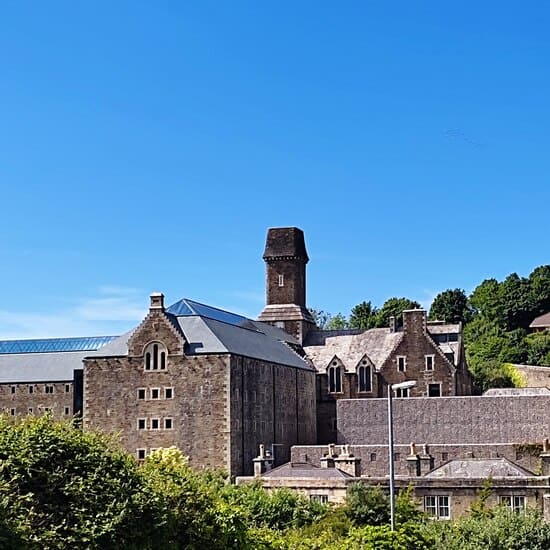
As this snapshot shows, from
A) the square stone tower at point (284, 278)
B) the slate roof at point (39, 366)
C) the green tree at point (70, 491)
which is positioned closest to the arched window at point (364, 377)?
the square stone tower at point (284, 278)

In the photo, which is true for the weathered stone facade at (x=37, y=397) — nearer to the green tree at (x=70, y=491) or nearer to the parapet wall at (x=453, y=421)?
the parapet wall at (x=453, y=421)

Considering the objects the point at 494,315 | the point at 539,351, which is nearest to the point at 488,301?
the point at 494,315

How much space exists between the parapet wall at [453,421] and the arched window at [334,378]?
10655 millimetres

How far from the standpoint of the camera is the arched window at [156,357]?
69500 mm

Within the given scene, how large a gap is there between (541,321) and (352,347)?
4977 cm

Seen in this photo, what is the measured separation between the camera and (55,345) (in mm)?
91250

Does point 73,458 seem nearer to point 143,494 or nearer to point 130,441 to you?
point 143,494

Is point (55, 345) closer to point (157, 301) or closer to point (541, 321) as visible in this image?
point (157, 301)

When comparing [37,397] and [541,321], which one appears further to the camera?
[541,321]

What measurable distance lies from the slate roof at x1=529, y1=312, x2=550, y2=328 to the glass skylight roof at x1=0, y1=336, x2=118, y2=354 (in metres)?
62.3

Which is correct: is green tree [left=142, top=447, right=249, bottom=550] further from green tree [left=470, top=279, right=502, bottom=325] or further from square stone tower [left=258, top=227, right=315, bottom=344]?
green tree [left=470, top=279, right=502, bottom=325]

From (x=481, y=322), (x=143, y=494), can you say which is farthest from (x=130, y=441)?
(x=481, y=322)

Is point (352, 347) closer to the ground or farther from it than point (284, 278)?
closer to the ground

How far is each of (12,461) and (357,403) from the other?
4753 cm
